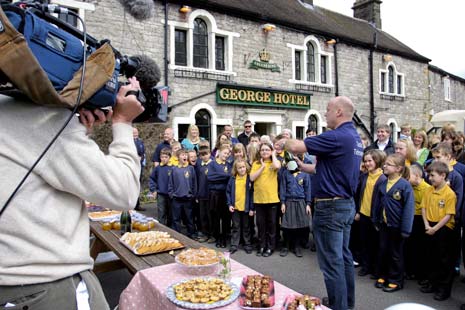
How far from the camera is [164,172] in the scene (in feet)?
21.1

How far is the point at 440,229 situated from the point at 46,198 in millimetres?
4148

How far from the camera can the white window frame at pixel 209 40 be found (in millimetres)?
11117

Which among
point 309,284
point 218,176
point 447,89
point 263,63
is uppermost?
point 447,89

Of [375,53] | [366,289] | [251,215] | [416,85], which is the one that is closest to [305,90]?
[375,53]

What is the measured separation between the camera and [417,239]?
440 centimetres

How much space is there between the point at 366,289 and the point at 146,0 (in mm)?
3791

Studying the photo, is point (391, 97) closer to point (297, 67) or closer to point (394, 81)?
point (394, 81)

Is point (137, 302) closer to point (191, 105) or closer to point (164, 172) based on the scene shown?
point (164, 172)

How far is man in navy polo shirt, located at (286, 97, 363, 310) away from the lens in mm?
2961

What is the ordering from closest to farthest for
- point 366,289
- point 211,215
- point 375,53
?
point 366,289
point 211,215
point 375,53

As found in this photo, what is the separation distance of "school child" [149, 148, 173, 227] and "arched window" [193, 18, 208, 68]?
20.4ft

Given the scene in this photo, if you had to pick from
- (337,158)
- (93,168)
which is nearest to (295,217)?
(337,158)

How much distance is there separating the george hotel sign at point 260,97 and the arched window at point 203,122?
643 millimetres

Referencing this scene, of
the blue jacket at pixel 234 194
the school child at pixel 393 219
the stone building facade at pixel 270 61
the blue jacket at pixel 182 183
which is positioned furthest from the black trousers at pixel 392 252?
the stone building facade at pixel 270 61
